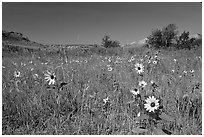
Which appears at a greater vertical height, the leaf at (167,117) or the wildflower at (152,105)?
the wildflower at (152,105)

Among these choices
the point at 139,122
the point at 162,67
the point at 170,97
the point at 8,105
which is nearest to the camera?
the point at 139,122

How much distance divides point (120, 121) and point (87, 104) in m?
0.42

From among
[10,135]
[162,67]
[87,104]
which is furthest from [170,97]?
[162,67]

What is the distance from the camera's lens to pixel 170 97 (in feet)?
8.61

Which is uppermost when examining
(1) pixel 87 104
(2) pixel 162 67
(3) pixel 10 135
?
(2) pixel 162 67

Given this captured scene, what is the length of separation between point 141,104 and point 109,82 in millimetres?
1406

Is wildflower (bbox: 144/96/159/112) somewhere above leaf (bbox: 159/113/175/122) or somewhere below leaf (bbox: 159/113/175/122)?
above

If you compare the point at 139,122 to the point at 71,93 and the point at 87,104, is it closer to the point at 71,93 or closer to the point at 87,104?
the point at 87,104

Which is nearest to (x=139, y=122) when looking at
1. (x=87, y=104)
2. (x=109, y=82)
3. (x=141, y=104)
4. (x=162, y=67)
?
(x=141, y=104)

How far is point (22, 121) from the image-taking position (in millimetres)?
2199

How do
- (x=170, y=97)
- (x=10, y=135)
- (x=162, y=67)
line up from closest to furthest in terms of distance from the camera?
1. (x=10, y=135)
2. (x=170, y=97)
3. (x=162, y=67)

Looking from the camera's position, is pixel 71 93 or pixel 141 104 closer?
pixel 141 104

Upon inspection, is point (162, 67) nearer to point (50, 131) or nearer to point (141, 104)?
point (141, 104)

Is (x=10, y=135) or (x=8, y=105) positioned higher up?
(x=8, y=105)
